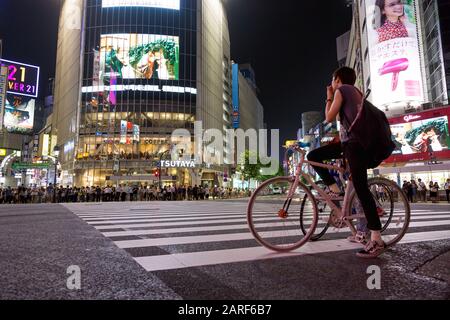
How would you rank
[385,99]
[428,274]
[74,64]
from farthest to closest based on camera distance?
[74,64] < [385,99] < [428,274]

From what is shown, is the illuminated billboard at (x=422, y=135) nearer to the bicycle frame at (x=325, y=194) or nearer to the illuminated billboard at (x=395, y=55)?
the illuminated billboard at (x=395, y=55)

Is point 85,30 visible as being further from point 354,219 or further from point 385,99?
point 354,219

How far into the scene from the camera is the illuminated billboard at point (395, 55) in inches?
1681

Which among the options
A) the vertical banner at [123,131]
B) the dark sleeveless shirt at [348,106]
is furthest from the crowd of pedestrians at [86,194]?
the dark sleeveless shirt at [348,106]

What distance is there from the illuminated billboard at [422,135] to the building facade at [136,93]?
99.4ft

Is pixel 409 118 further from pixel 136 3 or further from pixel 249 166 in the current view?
pixel 136 3

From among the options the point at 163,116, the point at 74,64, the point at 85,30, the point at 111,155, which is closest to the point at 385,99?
the point at 163,116

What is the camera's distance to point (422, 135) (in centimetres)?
3950

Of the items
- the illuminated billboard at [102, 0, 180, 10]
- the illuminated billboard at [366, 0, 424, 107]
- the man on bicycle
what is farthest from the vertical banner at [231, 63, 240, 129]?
the man on bicycle

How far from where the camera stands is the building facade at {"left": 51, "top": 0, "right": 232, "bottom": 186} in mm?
52781

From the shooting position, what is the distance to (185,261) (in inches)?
110

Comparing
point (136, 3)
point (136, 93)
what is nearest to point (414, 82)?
point (136, 93)
